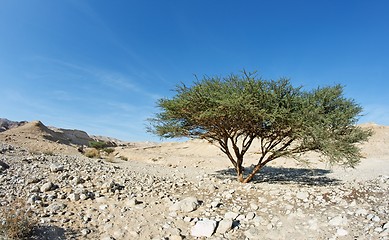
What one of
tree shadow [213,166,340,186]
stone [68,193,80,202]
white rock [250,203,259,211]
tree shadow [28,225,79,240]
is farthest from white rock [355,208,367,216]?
stone [68,193,80,202]

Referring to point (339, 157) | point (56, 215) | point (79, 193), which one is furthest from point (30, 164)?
point (339, 157)

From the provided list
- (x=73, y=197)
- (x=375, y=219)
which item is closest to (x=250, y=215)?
(x=375, y=219)

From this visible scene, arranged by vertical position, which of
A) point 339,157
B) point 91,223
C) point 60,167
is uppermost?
point 339,157

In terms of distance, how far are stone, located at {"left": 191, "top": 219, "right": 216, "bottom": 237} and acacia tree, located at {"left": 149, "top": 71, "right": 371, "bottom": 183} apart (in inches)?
173

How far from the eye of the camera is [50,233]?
Answer: 18.3ft

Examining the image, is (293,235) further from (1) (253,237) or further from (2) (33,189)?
(2) (33,189)

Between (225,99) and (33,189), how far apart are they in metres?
6.64

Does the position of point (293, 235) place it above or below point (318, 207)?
below

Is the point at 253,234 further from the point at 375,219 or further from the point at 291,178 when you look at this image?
the point at 291,178

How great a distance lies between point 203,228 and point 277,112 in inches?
212

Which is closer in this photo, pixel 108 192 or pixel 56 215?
pixel 56 215

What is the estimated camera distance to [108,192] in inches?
328

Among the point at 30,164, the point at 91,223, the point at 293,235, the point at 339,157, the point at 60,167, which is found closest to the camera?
the point at 293,235

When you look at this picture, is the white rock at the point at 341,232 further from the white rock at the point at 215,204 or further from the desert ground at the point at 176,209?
the white rock at the point at 215,204
